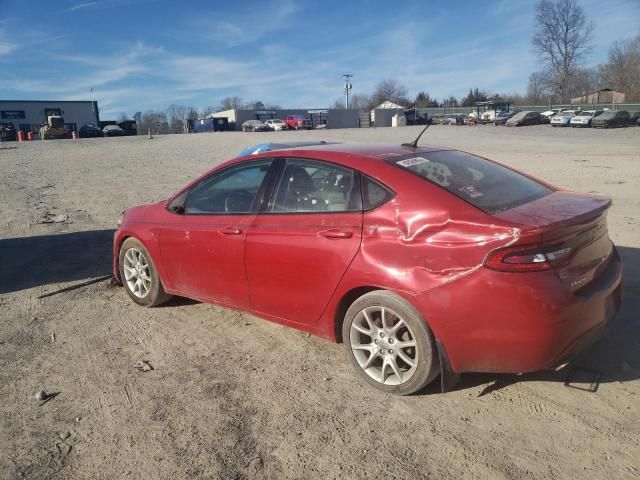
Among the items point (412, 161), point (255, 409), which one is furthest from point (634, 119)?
point (255, 409)

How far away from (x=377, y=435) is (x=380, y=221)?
124 centimetres

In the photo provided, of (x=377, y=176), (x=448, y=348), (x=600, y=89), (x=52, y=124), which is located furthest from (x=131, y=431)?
(x=600, y=89)

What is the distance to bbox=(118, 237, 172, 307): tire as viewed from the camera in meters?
4.70

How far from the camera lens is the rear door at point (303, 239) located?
128 inches

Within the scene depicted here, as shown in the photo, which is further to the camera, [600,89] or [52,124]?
[600,89]

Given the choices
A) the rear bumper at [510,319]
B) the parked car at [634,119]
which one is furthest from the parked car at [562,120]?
the rear bumper at [510,319]

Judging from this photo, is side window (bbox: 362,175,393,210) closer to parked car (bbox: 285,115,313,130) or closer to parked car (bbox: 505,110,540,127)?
parked car (bbox: 505,110,540,127)

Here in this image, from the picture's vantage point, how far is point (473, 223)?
2.79 m

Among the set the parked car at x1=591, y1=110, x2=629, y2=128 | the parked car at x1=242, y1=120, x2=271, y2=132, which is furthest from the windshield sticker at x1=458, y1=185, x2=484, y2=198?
the parked car at x1=242, y1=120, x2=271, y2=132

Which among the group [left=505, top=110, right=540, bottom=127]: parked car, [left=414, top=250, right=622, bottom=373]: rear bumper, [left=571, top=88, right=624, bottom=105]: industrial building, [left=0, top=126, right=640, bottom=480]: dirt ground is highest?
[left=571, top=88, right=624, bottom=105]: industrial building

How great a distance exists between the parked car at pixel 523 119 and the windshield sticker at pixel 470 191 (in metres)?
53.9

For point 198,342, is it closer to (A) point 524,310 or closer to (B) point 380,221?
(B) point 380,221

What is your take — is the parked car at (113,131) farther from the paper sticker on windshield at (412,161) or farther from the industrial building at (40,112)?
the paper sticker on windshield at (412,161)

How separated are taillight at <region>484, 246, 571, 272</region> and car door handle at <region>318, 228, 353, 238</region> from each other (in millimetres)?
893
